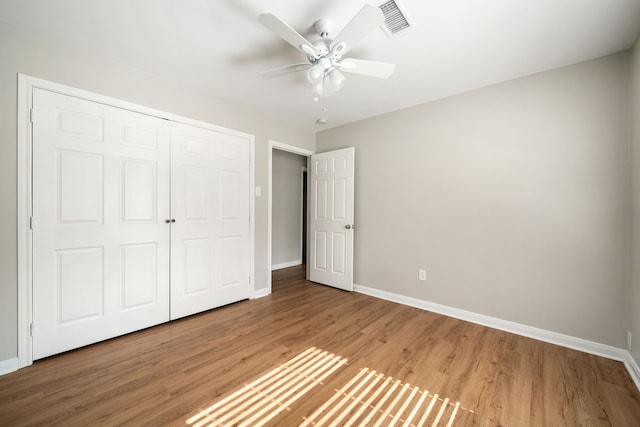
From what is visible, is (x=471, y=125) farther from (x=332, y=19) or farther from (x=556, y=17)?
(x=332, y=19)

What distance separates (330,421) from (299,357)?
63 centimetres

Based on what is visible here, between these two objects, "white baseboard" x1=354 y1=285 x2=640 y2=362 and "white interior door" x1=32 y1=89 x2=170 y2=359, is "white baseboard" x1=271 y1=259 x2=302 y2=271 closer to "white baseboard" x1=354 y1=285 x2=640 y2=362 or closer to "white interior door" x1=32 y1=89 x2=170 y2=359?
"white baseboard" x1=354 y1=285 x2=640 y2=362

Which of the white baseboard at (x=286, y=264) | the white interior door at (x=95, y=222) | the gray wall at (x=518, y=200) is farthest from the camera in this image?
the white baseboard at (x=286, y=264)

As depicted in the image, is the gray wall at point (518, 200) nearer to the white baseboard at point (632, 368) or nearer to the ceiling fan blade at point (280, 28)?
the white baseboard at point (632, 368)

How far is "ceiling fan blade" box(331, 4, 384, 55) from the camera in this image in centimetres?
133

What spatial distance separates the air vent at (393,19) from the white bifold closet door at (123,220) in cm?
205

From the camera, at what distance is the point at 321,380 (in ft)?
5.65

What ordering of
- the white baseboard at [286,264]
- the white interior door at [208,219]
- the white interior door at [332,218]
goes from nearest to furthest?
the white interior door at [208,219], the white interior door at [332,218], the white baseboard at [286,264]

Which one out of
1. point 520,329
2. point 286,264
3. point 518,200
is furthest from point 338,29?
point 286,264

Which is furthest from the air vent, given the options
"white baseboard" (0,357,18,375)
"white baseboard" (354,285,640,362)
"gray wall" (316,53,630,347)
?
"white baseboard" (0,357,18,375)

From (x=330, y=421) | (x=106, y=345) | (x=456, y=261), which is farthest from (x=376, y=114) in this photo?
(x=106, y=345)

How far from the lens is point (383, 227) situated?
3.37m

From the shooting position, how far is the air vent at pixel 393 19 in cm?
156

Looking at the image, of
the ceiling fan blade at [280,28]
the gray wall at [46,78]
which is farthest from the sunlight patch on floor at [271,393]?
the ceiling fan blade at [280,28]
